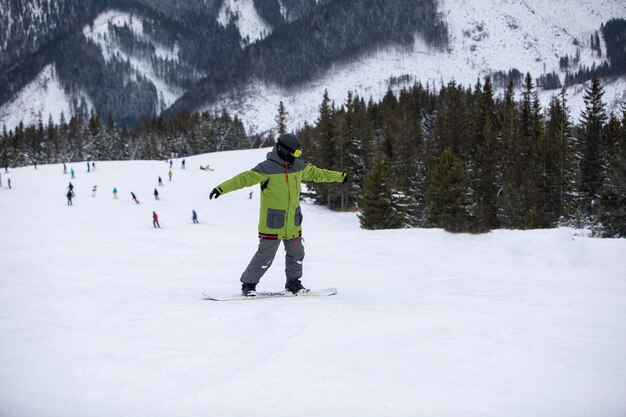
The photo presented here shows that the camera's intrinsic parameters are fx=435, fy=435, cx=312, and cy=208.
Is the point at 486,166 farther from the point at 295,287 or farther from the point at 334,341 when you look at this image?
the point at 334,341

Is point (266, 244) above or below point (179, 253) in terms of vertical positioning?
above

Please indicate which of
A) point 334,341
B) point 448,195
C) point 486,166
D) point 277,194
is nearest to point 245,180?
point 277,194

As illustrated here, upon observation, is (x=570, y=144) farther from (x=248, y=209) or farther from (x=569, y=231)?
(x=569, y=231)

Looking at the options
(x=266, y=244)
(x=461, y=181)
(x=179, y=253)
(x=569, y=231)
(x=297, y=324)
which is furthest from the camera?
(x=461, y=181)

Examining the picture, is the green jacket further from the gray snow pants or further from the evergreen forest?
the evergreen forest

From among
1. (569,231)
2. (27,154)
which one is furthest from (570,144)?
(27,154)

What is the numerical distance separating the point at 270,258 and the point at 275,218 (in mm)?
603

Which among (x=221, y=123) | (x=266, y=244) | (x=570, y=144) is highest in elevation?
(x=221, y=123)

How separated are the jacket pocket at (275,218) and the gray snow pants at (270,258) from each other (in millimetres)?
235

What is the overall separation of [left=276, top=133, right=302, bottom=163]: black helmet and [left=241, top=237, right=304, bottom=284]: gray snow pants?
3.79 ft

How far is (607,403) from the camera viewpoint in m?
2.62

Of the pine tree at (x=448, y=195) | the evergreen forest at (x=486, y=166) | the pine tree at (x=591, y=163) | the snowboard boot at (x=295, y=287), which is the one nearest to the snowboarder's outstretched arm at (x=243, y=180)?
the snowboard boot at (x=295, y=287)

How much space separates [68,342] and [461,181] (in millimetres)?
23625

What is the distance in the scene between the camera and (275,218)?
567 cm
